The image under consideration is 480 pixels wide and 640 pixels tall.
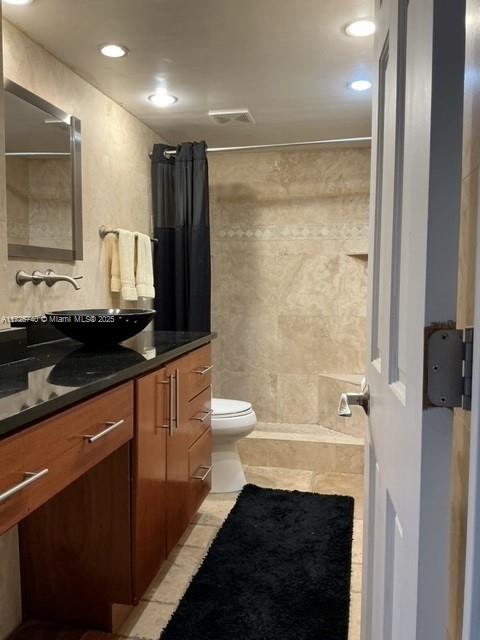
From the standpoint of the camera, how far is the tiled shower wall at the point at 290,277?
363 cm

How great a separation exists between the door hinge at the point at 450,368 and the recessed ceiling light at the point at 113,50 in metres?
2.08

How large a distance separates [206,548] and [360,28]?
7.38 ft

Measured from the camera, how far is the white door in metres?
0.54

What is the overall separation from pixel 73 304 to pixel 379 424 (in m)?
1.80

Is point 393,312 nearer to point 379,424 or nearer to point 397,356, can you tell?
point 397,356

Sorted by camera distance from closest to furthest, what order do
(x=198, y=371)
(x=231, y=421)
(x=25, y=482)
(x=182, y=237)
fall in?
(x=25, y=482)
(x=198, y=371)
(x=231, y=421)
(x=182, y=237)

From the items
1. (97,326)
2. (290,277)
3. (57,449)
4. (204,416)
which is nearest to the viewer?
(57,449)

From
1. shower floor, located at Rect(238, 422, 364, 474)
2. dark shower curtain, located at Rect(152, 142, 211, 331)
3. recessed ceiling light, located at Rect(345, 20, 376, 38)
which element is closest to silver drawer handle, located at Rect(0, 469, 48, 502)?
recessed ceiling light, located at Rect(345, 20, 376, 38)

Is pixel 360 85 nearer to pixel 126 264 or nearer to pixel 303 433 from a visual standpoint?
pixel 126 264

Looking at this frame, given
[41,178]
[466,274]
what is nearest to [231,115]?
[41,178]

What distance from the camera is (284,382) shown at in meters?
3.80

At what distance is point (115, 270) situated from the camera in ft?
8.82

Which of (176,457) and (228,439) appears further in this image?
(228,439)

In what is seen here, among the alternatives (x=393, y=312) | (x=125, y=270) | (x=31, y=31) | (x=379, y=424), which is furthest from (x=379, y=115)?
(x=125, y=270)
